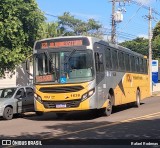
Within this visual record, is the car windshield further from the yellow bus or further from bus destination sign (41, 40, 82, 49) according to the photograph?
bus destination sign (41, 40, 82, 49)

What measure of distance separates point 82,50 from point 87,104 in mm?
2166

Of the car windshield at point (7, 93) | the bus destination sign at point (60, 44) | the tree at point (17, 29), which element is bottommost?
the car windshield at point (7, 93)

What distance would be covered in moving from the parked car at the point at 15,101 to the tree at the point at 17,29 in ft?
9.68

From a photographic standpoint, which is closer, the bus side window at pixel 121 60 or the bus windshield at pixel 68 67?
the bus windshield at pixel 68 67

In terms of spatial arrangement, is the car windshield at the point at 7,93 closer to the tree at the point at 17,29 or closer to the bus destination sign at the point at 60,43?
the tree at the point at 17,29

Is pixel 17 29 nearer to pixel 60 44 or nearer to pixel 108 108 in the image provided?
pixel 60 44

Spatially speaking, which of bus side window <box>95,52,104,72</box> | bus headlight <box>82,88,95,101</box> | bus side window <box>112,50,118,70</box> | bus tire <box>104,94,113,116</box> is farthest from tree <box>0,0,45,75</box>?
bus headlight <box>82,88,95,101</box>

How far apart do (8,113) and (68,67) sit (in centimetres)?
402

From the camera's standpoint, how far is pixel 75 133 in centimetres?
1218

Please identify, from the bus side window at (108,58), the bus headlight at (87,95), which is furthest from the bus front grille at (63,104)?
the bus side window at (108,58)

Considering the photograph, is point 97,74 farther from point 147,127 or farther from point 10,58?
point 10,58

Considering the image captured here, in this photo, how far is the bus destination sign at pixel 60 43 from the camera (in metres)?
16.5

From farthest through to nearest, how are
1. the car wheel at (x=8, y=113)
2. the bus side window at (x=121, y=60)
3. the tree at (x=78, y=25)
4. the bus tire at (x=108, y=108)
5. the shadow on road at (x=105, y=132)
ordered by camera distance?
the tree at (x=78, y=25) → the bus side window at (x=121, y=60) → the car wheel at (x=8, y=113) → the bus tire at (x=108, y=108) → the shadow on road at (x=105, y=132)

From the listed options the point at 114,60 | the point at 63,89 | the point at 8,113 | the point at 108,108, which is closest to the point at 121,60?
Answer: the point at 114,60
